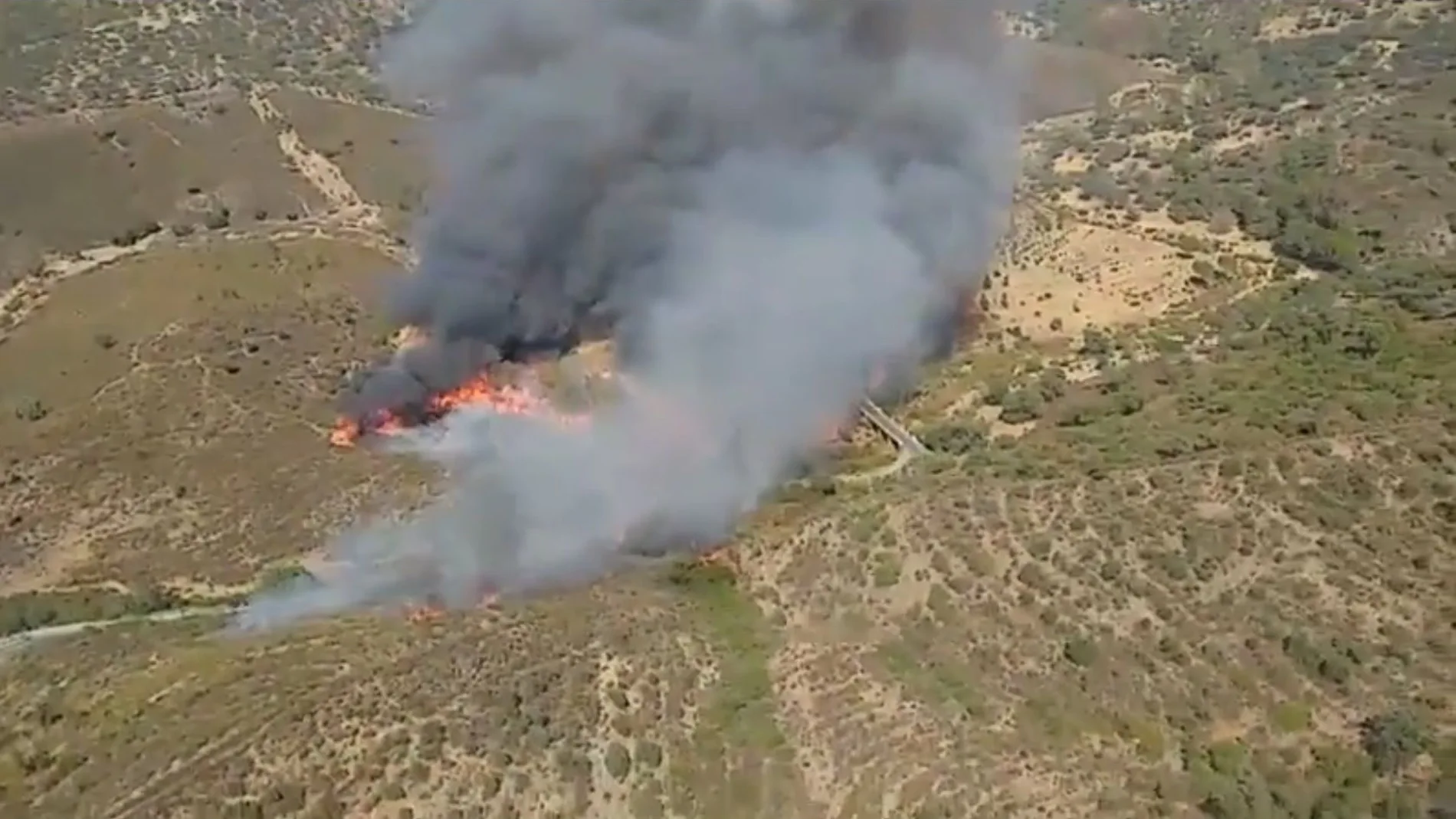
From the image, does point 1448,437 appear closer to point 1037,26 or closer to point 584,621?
point 584,621

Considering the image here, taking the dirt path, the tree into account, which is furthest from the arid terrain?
the dirt path

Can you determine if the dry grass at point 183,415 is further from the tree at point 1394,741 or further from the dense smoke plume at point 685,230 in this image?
the tree at point 1394,741

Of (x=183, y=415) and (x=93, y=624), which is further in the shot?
(x=183, y=415)

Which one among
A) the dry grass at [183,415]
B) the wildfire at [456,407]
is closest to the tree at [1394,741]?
the wildfire at [456,407]

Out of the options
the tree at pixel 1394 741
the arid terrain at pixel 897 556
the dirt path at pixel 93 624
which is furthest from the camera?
the dirt path at pixel 93 624

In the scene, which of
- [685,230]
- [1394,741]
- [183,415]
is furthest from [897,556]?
[183,415]

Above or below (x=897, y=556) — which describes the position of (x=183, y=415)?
below

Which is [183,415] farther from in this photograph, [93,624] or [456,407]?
[93,624]
